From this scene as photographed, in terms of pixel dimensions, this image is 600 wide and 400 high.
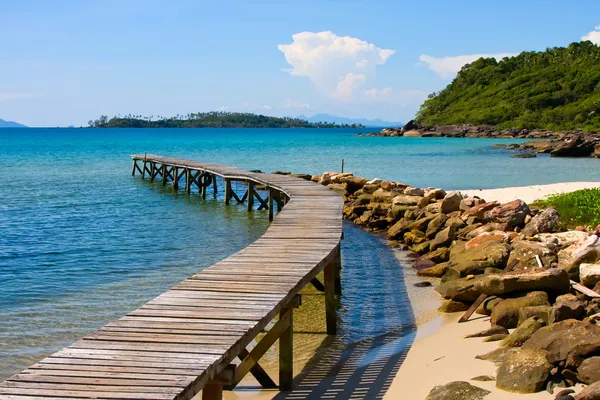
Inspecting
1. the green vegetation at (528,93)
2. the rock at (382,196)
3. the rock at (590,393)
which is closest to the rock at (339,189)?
the rock at (382,196)

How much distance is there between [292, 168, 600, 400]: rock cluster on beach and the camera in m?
6.87

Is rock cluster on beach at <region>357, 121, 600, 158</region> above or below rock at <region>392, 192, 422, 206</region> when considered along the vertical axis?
above

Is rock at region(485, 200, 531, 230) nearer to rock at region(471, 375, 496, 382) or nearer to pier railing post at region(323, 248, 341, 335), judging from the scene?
pier railing post at region(323, 248, 341, 335)

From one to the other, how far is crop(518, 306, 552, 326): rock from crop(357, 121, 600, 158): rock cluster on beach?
147ft

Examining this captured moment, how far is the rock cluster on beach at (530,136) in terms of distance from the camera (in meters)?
51.8

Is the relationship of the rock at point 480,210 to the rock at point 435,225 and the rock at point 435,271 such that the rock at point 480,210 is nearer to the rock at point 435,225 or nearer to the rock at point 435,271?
the rock at point 435,225

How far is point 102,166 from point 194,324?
52.0 m

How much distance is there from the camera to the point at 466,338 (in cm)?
896

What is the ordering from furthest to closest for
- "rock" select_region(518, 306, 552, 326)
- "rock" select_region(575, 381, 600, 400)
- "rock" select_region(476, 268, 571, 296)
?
"rock" select_region(476, 268, 571, 296)
"rock" select_region(518, 306, 552, 326)
"rock" select_region(575, 381, 600, 400)

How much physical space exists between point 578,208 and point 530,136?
235 feet

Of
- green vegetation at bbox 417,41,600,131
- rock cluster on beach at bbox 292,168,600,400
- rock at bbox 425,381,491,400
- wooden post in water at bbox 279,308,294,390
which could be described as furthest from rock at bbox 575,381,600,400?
green vegetation at bbox 417,41,600,131

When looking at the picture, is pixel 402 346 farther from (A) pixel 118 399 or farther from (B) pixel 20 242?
(B) pixel 20 242

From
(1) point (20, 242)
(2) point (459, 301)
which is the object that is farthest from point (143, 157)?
(2) point (459, 301)

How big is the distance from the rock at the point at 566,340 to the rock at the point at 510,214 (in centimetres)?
739
